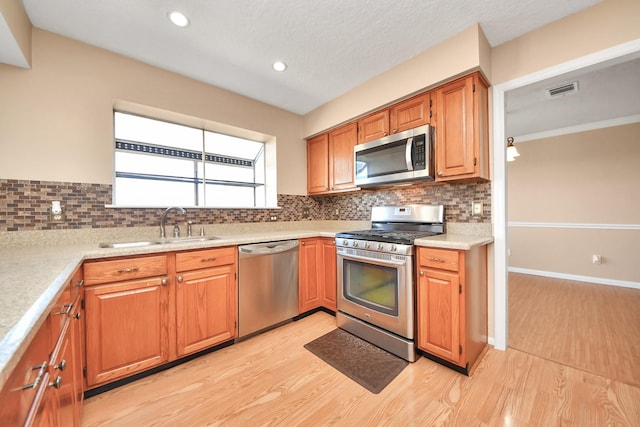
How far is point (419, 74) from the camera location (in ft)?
7.01

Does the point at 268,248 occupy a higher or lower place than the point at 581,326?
higher

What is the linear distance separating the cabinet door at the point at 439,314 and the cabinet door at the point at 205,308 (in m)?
1.54

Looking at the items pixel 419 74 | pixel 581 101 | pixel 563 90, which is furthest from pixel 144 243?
pixel 581 101

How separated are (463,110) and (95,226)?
10.2ft

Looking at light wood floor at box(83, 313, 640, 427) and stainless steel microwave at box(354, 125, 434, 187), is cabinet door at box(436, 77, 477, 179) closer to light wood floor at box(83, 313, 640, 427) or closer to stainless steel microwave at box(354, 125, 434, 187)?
stainless steel microwave at box(354, 125, 434, 187)

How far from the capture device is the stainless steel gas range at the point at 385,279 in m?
1.93

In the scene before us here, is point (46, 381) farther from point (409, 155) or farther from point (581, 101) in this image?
point (581, 101)

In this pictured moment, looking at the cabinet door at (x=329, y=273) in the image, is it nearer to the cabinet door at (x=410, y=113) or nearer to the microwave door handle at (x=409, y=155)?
the microwave door handle at (x=409, y=155)

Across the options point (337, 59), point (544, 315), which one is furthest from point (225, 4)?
point (544, 315)

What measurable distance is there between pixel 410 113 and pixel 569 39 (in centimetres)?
112

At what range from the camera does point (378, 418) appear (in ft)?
4.57

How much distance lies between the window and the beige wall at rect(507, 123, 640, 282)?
446cm

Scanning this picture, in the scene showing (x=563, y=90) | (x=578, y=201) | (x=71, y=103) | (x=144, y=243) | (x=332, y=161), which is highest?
(x=563, y=90)

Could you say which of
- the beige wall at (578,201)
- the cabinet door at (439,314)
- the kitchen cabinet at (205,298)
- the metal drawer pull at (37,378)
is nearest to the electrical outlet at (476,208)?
the cabinet door at (439,314)
